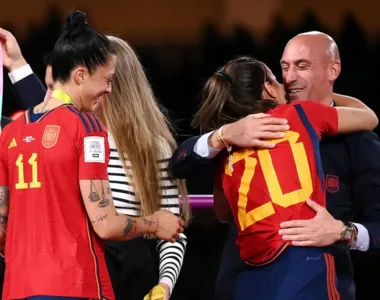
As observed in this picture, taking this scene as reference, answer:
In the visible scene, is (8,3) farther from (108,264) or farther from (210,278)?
(108,264)

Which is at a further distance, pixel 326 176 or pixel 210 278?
pixel 210 278

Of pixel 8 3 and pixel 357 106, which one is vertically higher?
pixel 357 106

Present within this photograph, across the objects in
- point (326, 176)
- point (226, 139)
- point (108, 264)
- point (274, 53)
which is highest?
point (226, 139)

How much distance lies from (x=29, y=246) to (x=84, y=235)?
112mm

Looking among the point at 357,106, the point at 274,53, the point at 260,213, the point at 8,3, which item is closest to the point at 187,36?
the point at 274,53

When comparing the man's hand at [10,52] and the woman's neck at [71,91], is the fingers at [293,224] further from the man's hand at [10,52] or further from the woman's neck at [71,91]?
the man's hand at [10,52]

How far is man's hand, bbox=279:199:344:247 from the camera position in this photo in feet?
6.01

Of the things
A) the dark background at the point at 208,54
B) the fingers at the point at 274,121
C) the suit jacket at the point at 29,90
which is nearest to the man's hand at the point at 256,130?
the fingers at the point at 274,121

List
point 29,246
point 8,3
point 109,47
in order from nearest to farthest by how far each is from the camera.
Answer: point 29,246, point 109,47, point 8,3

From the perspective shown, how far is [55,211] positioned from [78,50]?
13.7 inches

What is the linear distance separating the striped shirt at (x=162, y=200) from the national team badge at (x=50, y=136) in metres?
0.40

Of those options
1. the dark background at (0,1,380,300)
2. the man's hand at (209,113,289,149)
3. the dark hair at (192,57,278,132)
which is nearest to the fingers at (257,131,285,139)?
the man's hand at (209,113,289,149)

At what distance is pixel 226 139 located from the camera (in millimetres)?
1934

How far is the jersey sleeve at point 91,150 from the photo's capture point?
5.77 feet
